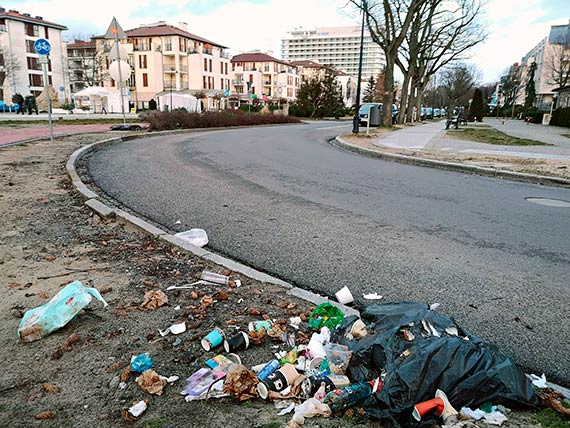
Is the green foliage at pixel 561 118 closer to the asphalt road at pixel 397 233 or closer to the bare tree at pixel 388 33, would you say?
the bare tree at pixel 388 33

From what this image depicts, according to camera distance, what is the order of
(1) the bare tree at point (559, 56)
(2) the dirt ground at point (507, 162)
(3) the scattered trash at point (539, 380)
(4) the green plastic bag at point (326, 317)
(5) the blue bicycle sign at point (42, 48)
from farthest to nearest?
(1) the bare tree at point (559, 56)
(5) the blue bicycle sign at point (42, 48)
(2) the dirt ground at point (507, 162)
(4) the green plastic bag at point (326, 317)
(3) the scattered trash at point (539, 380)

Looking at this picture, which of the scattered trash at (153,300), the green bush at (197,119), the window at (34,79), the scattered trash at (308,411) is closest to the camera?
the scattered trash at (308,411)

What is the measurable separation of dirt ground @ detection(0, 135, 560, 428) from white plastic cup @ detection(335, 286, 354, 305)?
0.31 m

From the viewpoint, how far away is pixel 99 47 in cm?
8519

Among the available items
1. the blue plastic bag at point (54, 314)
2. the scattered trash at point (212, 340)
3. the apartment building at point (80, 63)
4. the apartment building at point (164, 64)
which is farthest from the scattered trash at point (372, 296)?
the apartment building at point (80, 63)

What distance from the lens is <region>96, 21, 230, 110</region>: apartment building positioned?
7894 cm

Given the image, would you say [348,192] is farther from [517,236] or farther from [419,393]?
[419,393]

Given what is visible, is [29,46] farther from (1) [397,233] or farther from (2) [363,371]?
(2) [363,371]

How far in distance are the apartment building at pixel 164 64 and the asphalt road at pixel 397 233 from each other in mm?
72633

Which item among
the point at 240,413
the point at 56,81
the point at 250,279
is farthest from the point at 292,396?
the point at 56,81

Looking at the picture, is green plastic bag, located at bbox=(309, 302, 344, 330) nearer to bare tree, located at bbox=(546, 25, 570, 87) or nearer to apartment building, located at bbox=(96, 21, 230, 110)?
bare tree, located at bbox=(546, 25, 570, 87)

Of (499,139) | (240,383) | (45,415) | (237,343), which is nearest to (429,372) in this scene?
(240,383)

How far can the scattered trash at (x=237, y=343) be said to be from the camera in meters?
2.79

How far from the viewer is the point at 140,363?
2578mm
